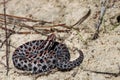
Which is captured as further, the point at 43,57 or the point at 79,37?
the point at 79,37

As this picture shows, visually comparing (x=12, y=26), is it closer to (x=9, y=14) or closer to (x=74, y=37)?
(x=9, y=14)

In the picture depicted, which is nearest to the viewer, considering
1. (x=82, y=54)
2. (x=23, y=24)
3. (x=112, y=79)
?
(x=112, y=79)

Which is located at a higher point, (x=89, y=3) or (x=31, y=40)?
(x=89, y=3)

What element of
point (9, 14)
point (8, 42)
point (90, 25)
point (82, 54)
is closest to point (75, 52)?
point (82, 54)

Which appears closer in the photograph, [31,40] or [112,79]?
[112,79]
